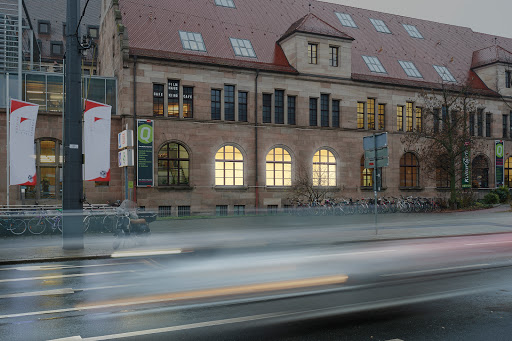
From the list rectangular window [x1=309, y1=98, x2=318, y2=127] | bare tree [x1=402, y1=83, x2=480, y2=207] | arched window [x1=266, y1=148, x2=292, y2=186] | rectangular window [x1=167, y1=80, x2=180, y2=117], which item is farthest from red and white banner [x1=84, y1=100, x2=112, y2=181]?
bare tree [x1=402, y1=83, x2=480, y2=207]

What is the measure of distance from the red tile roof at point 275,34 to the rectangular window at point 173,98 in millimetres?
1817

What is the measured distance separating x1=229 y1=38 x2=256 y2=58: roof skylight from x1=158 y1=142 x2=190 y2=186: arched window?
349 inches

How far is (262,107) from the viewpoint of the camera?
120 ft

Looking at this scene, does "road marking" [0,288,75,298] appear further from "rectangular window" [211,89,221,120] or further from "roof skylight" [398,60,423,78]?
"roof skylight" [398,60,423,78]

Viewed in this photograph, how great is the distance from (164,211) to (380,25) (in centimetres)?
2889

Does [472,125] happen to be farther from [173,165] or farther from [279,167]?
[173,165]

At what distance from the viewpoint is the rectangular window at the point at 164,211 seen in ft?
105

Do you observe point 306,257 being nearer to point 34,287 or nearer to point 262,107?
point 34,287

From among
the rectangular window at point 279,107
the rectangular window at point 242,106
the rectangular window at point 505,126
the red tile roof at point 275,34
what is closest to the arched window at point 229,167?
the rectangular window at point 242,106

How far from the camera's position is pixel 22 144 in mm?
21859

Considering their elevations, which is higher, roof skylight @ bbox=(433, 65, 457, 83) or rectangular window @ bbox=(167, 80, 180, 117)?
roof skylight @ bbox=(433, 65, 457, 83)

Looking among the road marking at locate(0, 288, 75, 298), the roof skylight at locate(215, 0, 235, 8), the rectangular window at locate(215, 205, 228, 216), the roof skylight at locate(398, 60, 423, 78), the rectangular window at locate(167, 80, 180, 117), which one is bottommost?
the rectangular window at locate(215, 205, 228, 216)

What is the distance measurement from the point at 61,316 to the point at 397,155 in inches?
1468

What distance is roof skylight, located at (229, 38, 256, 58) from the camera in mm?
37062
